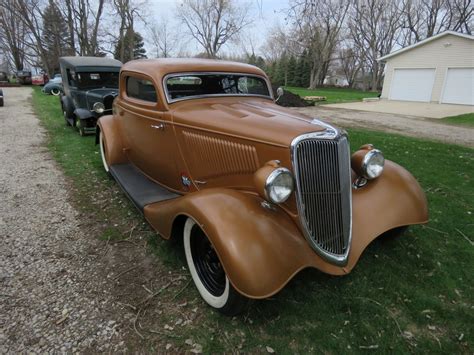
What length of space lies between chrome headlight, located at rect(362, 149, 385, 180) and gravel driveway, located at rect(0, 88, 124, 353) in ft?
7.84

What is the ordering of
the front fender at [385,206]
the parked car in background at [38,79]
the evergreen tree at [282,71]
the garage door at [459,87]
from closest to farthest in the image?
1. the front fender at [385,206]
2. the garage door at [459,87]
3. the parked car in background at [38,79]
4. the evergreen tree at [282,71]

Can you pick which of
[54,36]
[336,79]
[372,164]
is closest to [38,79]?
[54,36]

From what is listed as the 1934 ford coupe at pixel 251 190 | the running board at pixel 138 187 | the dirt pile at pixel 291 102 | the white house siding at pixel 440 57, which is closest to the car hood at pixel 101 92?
the running board at pixel 138 187

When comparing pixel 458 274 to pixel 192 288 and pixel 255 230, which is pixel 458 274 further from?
pixel 192 288

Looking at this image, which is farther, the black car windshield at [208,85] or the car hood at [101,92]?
the car hood at [101,92]

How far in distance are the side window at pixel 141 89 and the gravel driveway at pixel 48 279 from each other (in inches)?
67.0

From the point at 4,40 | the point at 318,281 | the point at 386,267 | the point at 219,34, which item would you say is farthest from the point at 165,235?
the point at 4,40

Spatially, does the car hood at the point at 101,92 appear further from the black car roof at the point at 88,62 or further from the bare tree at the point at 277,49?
the bare tree at the point at 277,49

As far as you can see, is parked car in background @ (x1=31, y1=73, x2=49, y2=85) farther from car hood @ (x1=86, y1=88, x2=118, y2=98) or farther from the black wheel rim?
the black wheel rim

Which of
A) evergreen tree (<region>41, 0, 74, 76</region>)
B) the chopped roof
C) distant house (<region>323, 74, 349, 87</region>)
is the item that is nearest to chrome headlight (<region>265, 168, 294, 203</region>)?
the chopped roof

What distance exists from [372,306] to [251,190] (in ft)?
4.27

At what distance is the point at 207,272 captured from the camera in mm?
2633

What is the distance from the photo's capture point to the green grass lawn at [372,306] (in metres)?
2.20

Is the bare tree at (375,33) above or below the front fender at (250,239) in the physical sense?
above
